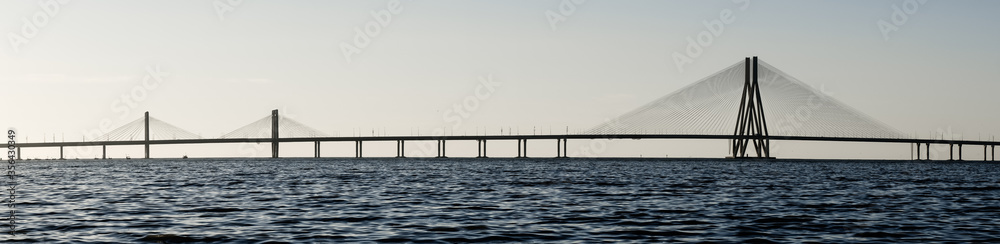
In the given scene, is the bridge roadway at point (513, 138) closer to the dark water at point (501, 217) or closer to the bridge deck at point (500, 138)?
the bridge deck at point (500, 138)

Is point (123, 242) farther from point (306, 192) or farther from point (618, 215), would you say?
point (306, 192)

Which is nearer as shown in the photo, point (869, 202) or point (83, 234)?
point (83, 234)

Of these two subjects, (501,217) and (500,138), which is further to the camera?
(500,138)

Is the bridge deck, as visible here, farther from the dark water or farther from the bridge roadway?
the dark water

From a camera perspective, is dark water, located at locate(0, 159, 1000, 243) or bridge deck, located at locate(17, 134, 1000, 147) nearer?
dark water, located at locate(0, 159, 1000, 243)

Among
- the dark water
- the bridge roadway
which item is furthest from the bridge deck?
the dark water

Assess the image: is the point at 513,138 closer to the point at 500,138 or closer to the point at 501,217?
the point at 500,138

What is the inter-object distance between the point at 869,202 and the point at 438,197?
47.0 feet

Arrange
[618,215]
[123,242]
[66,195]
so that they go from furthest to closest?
[66,195], [618,215], [123,242]

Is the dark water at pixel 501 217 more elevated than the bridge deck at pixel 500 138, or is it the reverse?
the bridge deck at pixel 500 138

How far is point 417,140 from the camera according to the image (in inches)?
7338

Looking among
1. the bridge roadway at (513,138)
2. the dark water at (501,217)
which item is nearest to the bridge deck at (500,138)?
the bridge roadway at (513,138)

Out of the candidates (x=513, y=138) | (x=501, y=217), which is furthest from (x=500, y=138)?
(x=501, y=217)

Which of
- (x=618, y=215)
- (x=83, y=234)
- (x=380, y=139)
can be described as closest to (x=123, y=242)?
(x=83, y=234)
